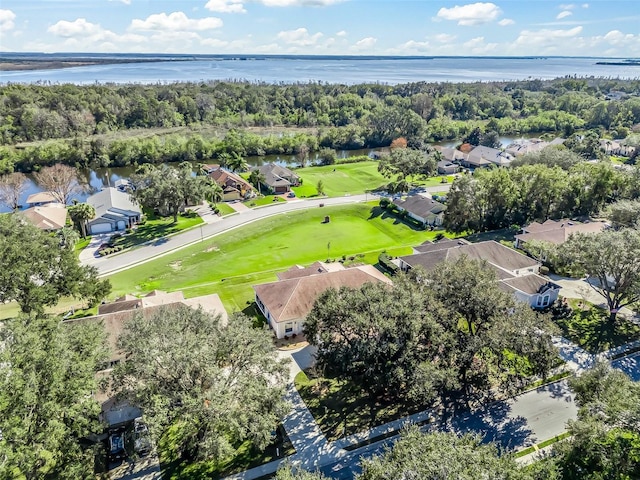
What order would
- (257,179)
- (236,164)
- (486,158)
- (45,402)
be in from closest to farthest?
(45,402) → (257,179) → (236,164) → (486,158)

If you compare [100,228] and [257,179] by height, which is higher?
[257,179]

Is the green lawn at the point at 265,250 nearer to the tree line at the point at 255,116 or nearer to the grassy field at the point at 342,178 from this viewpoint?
the grassy field at the point at 342,178

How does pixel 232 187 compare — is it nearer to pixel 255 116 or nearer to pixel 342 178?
pixel 342 178

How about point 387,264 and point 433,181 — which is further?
point 433,181

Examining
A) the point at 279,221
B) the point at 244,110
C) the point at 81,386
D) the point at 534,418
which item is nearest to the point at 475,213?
the point at 279,221

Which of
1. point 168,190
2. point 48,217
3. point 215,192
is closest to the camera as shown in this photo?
point 168,190

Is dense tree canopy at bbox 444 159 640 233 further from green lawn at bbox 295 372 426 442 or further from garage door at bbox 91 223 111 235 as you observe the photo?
garage door at bbox 91 223 111 235

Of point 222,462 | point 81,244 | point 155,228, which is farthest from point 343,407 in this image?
point 81,244

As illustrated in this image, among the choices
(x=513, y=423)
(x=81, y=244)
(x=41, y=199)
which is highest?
(x=41, y=199)
